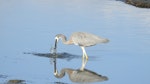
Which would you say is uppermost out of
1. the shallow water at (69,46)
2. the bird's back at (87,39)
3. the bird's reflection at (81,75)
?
the bird's back at (87,39)

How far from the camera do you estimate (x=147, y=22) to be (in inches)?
808

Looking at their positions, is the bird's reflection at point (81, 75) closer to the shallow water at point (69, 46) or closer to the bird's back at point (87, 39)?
the shallow water at point (69, 46)

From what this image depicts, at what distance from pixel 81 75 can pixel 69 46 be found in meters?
3.58

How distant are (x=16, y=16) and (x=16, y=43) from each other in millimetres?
6029

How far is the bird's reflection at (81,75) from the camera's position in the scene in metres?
11.1

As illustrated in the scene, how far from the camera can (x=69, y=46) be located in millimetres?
15031

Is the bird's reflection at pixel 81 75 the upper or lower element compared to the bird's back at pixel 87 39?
lower

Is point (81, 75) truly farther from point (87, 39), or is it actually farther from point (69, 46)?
point (69, 46)

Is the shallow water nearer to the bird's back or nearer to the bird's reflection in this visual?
the bird's reflection

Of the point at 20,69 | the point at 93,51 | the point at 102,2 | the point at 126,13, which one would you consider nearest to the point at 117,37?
the point at 93,51

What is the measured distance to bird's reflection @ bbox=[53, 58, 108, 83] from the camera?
1106cm

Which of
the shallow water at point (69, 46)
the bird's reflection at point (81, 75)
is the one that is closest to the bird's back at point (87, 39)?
the shallow water at point (69, 46)

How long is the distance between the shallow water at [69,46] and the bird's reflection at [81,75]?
0.39ft

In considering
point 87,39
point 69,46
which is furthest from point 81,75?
point 69,46
